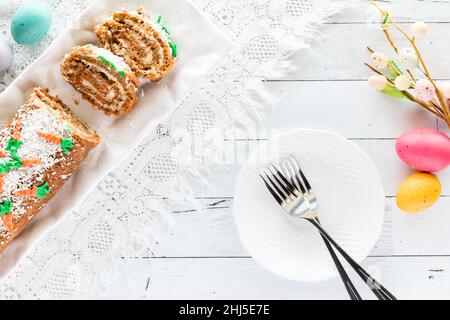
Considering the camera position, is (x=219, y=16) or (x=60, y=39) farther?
(x=219, y=16)

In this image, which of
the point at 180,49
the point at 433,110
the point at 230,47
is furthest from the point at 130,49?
the point at 433,110

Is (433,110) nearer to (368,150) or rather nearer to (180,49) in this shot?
(368,150)

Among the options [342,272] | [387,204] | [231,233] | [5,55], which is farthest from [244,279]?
[5,55]

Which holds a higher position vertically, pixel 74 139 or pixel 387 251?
pixel 387 251

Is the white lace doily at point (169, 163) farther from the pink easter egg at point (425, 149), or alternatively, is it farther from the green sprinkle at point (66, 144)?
the pink easter egg at point (425, 149)

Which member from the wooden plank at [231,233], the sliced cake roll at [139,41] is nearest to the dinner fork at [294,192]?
the wooden plank at [231,233]

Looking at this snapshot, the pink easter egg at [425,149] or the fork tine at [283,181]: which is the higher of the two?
the pink easter egg at [425,149]

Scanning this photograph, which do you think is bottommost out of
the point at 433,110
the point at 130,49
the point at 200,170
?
the point at 200,170
